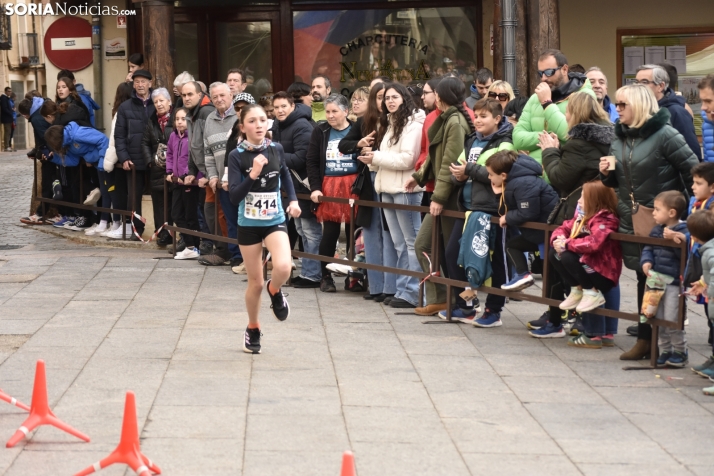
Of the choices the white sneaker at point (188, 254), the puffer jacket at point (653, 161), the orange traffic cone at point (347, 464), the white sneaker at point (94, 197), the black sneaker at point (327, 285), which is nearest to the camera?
the orange traffic cone at point (347, 464)

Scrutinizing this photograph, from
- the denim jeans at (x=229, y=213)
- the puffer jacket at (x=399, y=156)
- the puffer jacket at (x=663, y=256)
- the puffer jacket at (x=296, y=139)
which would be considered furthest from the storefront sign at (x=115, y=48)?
the puffer jacket at (x=663, y=256)

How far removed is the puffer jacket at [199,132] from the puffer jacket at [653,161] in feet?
18.1

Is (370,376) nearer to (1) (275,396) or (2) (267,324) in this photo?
(1) (275,396)

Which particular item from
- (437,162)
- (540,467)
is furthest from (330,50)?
(540,467)

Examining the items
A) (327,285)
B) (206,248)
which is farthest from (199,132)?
(327,285)

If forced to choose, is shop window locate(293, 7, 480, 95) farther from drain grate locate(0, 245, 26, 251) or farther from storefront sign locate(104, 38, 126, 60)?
drain grate locate(0, 245, 26, 251)

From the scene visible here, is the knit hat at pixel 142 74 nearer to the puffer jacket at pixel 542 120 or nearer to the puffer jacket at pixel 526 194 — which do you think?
the puffer jacket at pixel 542 120

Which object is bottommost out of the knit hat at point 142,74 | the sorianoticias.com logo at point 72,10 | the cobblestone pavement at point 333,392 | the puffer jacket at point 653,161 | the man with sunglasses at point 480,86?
the cobblestone pavement at point 333,392

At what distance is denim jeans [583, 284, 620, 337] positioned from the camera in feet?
27.0

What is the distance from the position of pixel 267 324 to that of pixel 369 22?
8010mm

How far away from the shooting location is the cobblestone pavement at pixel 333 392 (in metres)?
5.74

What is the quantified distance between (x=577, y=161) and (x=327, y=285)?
3.34 m

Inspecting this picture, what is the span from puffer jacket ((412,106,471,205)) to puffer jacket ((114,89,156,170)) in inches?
196

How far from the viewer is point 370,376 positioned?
745 cm
